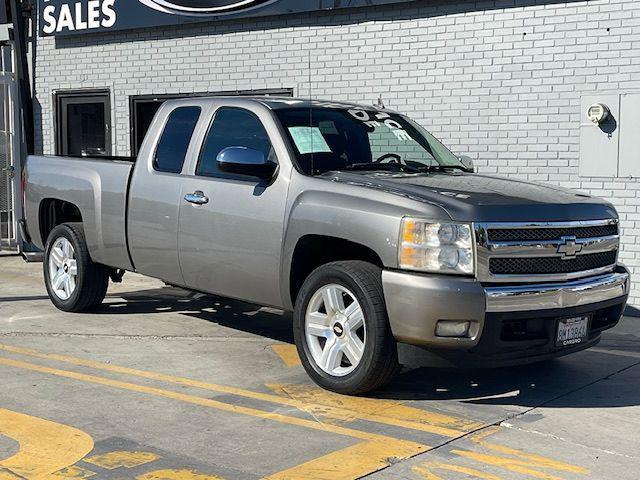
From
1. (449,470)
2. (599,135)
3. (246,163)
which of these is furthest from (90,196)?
(599,135)

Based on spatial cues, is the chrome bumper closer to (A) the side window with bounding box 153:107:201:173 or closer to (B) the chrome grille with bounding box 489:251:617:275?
(B) the chrome grille with bounding box 489:251:617:275

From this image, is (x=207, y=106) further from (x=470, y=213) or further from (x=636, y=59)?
(x=636, y=59)

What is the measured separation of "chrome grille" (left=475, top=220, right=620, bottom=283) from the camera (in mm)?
5855

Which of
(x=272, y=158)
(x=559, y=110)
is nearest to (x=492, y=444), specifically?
(x=272, y=158)

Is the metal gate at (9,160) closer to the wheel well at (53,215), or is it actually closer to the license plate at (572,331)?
the wheel well at (53,215)

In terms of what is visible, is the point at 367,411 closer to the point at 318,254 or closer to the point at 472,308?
the point at 472,308

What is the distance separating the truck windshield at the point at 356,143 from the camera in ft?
22.9

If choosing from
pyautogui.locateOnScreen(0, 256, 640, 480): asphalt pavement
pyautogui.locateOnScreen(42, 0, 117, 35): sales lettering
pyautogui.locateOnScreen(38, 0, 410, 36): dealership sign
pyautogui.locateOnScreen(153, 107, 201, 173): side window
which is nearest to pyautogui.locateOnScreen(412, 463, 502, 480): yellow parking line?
Answer: pyautogui.locateOnScreen(0, 256, 640, 480): asphalt pavement

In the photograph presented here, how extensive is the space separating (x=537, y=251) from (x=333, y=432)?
168cm

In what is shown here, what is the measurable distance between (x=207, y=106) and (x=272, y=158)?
3.23ft

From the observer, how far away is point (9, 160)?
14.1m

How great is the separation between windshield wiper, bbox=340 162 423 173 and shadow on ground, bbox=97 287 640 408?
4.78ft

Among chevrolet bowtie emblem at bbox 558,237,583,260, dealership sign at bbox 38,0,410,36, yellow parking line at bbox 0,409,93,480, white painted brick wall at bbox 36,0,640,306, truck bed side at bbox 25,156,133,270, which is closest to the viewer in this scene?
yellow parking line at bbox 0,409,93,480

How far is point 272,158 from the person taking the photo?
7047mm
